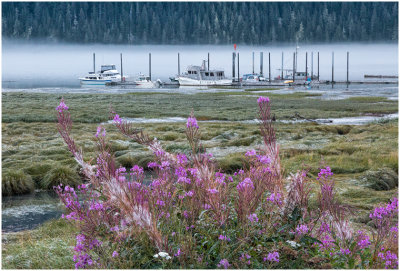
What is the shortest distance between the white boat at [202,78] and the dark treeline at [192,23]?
6.21 m

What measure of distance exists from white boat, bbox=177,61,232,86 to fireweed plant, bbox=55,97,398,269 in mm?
108514

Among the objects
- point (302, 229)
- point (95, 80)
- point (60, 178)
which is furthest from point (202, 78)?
point (302, 229)

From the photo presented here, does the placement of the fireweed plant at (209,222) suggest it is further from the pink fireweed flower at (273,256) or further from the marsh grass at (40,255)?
the marsh grass at (40,255)

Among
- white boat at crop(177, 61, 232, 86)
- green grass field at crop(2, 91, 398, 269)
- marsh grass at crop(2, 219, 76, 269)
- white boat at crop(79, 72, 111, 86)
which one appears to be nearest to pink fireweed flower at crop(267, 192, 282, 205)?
marsh grass at crop(2, 219, 76, 269)

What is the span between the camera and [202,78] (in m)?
117

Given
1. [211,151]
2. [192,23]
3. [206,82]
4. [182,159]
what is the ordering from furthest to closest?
[206,82]
[192,23]
[211,151]
[182,159]

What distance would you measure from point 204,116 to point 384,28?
83.9m

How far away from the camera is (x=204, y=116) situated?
4488 centimetres

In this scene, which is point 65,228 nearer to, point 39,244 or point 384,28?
point 39,244

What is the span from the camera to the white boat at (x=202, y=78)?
4537 inches

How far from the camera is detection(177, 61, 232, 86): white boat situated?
378 feet

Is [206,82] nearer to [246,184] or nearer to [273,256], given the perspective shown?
[246,184]

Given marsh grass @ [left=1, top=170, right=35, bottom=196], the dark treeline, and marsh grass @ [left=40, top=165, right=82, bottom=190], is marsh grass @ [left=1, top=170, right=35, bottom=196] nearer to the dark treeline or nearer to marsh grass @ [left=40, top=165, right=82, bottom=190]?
marsh grass @ [left=40, top=165, right=82, bottom=190]

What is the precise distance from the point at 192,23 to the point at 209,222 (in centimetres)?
11167
